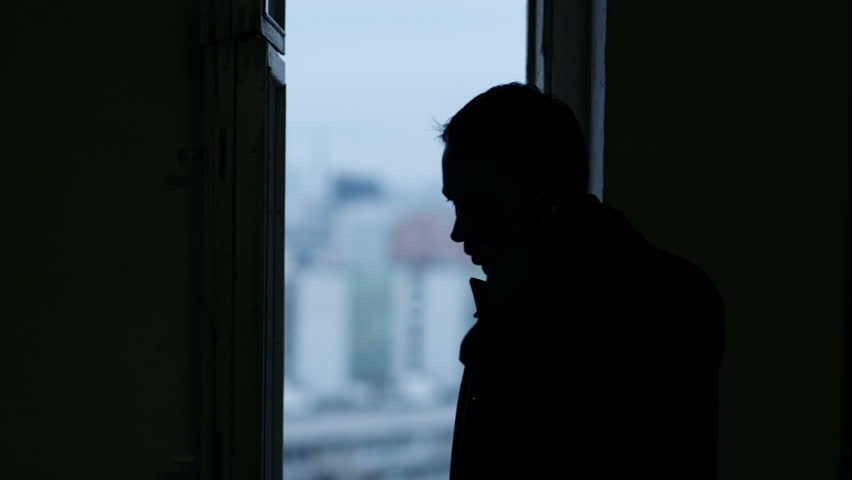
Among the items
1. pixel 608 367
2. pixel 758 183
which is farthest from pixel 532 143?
pixel 758 183

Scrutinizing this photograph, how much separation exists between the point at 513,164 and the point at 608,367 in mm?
245

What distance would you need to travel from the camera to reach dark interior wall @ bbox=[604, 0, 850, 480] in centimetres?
124

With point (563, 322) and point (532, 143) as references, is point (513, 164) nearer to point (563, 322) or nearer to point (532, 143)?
point (532, 143)

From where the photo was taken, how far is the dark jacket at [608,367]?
70 centimetres

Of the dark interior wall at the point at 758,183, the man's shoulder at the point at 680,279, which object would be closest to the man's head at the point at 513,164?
the man's shoulder at the point at 680,279

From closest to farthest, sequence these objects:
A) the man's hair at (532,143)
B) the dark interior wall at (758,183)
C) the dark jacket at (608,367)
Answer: the dark jacket at (608,367) < the man's hair at (532,143) < the dark interior wall at (758,183)

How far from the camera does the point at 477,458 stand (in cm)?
81

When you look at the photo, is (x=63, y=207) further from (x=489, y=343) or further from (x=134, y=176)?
(x=489, y=343)

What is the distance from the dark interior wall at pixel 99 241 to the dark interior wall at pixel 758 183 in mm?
809

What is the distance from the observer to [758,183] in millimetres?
1256

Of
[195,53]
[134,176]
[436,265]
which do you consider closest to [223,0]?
[195,53]

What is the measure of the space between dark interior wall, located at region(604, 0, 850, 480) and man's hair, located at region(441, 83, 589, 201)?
46 cm

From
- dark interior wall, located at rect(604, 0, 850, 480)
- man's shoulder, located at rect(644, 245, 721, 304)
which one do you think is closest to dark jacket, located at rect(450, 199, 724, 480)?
man's shoulder, located at rect(644, 245, 721, 304)

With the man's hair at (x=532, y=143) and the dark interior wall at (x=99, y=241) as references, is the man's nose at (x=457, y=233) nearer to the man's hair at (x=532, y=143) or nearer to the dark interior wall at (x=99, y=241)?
the man's hair at (x=532, y=143)
